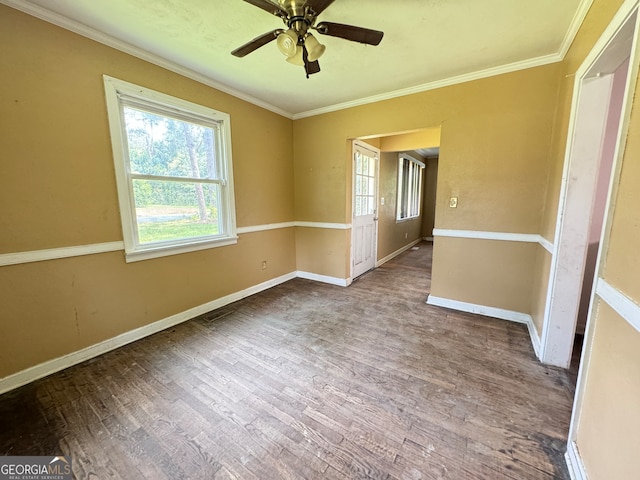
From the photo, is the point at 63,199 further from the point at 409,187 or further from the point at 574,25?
the point at 409,187

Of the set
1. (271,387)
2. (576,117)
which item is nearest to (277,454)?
(271,387)

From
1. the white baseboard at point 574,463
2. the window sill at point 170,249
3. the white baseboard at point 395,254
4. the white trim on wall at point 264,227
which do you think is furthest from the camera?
the white baseboard at point 395,254

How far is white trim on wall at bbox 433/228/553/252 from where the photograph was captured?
2385 mm

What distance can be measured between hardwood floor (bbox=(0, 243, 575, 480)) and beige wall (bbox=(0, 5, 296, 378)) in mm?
330

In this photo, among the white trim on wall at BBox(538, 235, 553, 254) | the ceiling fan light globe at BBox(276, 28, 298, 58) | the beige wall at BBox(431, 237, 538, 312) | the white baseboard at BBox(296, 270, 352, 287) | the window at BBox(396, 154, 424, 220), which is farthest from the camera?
the window at BBox(396, 154, 424, 220)

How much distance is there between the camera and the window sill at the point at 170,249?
224 cm

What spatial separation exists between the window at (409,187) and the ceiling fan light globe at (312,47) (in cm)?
418

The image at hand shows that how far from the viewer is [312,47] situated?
1516 millimetres

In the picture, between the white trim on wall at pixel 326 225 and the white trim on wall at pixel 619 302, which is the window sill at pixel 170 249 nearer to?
the white trim on wall at pixel 326 225

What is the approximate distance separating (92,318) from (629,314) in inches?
127

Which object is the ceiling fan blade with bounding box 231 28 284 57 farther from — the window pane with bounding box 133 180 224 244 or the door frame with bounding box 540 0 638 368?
the door frame with bounding box 540 0 638 368

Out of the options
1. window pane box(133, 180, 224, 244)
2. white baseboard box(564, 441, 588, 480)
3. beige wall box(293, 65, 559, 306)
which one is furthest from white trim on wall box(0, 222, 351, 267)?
white baseboard box(564, 441, 588, 480)

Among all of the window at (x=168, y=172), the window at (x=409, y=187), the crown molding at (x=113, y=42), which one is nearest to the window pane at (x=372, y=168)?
the window at (x=409, y=187)

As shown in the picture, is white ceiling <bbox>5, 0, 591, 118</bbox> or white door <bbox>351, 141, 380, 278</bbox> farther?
white door <bbox>351, 141, 380, 278</bbox>
